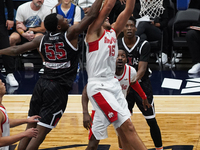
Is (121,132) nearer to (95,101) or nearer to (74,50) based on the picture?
(95,101)

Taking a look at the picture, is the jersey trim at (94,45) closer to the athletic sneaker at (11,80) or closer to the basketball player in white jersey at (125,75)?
the basketball player in white jersey at (125,75)

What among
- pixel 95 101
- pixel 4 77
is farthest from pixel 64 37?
pixel 4 77

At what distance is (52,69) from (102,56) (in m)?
0.63

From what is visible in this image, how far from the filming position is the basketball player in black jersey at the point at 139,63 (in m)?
4.50

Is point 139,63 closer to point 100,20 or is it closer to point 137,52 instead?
point 137,52

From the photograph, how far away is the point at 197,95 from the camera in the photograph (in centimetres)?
691

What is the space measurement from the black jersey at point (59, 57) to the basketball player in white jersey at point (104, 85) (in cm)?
27

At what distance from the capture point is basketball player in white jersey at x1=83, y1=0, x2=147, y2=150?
3.62 m

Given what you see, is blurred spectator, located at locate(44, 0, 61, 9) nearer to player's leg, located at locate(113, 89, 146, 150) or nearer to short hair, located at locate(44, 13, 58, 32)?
short hair, located at locate(44, 13, 58, 32)

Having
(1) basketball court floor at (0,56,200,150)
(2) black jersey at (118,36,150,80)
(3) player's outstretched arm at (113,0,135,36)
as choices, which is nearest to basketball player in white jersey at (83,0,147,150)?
(3) player's outstretched arm at (113,0,135,36)

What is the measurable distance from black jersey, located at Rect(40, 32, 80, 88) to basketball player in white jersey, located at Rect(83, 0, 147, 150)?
0.27 meters

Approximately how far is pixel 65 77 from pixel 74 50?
1.07 feet

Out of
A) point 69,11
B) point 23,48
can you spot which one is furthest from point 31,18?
point 23,48

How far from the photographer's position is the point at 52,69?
3959mm
